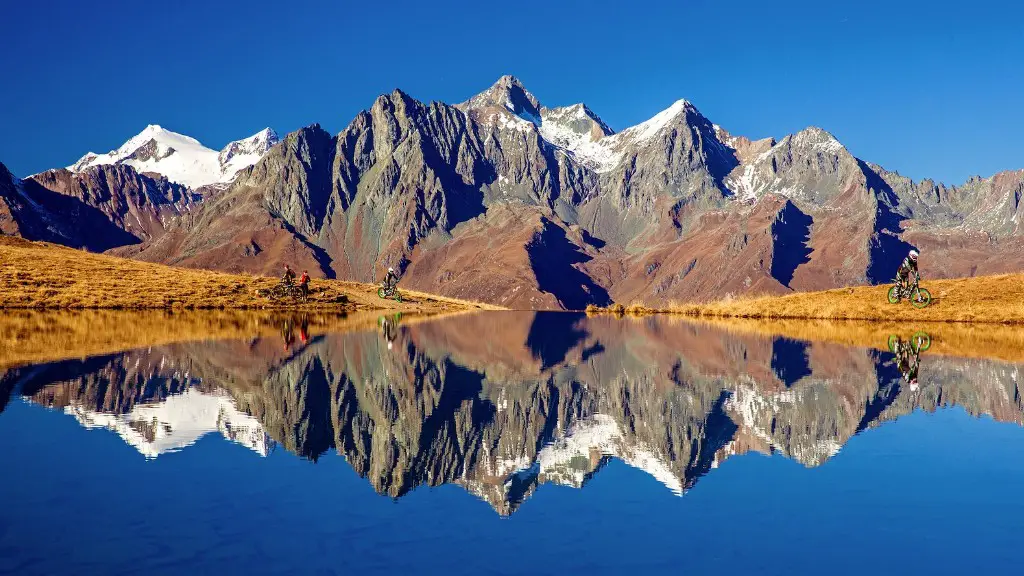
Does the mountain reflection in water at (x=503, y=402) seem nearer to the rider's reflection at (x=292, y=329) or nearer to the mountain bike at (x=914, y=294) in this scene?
the rider's reflection at (x=292, y=329)

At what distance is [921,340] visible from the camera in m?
40.3

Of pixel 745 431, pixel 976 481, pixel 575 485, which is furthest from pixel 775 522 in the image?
pixel 745 431

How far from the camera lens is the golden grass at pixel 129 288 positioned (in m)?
59.5

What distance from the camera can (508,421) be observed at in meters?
16.7

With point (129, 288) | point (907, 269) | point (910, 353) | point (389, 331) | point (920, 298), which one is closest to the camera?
point (910, 353)

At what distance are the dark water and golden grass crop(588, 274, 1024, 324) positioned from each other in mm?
38833

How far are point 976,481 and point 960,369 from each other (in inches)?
648

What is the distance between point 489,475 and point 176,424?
7509 millimetres

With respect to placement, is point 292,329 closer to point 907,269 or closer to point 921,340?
point 921,340

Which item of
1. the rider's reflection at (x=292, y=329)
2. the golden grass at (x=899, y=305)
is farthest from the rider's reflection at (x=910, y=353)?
the rider's reflection at (x=292, y=329)

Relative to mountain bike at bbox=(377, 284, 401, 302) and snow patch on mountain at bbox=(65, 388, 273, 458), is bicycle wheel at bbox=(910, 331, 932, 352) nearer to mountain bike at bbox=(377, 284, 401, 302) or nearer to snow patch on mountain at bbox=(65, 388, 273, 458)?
snow patch on mountain at bbox=(65, 388, 273, 458)

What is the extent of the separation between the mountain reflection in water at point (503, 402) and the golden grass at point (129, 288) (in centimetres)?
3403

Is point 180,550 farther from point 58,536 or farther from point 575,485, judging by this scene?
point 575,485

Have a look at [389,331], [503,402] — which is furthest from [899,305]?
[503,402]
